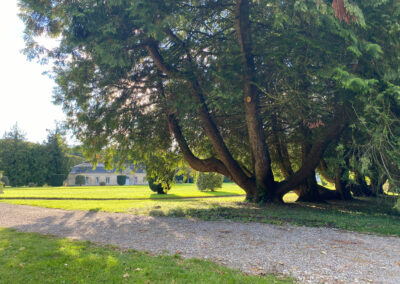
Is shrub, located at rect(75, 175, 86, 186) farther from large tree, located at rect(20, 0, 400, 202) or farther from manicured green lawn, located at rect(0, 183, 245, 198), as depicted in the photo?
large tree, located at rect(20, 0, 400, 202)

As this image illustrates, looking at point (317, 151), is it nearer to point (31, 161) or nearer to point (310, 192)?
point (310, 192)

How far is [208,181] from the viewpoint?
1041 inches

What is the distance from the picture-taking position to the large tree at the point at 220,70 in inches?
286

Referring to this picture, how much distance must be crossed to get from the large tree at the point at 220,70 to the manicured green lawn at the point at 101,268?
4839mm

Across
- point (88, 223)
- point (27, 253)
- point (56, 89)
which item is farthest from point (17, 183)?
point (27, 253)

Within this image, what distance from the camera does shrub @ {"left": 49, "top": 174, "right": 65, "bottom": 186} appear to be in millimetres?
47188

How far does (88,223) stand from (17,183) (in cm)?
4442

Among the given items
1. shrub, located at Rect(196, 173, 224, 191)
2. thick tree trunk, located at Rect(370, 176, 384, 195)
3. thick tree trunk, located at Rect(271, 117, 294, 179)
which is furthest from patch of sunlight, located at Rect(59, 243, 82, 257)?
shrub, located at Rect(196, 173, 224, 191)

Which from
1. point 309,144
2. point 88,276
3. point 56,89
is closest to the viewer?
point 88,276

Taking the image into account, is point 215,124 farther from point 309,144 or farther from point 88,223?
point 88,223

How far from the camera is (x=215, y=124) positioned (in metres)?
12.2

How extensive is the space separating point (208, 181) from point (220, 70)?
18.5 metres

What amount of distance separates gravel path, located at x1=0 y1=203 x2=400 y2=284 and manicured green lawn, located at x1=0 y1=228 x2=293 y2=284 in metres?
0.45

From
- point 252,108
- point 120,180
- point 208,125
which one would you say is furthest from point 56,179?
point 252,108
